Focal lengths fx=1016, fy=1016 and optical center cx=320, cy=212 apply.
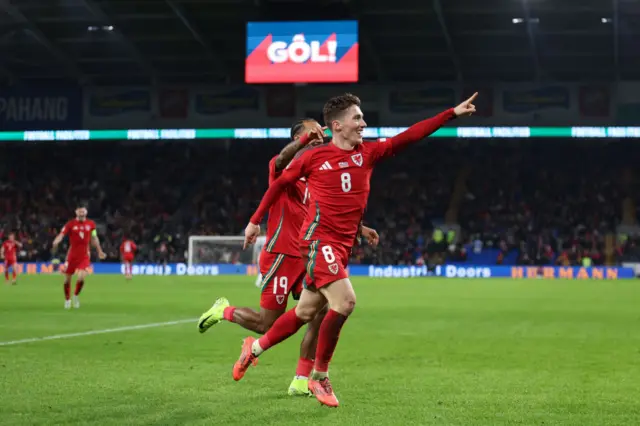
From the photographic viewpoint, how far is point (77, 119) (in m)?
46.2

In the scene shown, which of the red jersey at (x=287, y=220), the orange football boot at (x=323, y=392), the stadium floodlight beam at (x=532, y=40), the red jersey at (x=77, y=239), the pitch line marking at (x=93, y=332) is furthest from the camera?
the stadium floodlight beam at (x=532, y=40)

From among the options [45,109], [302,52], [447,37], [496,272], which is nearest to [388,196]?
[496,272]

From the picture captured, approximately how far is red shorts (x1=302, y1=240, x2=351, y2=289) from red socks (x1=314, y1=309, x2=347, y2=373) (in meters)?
0.26

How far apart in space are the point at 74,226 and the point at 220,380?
12.3 m

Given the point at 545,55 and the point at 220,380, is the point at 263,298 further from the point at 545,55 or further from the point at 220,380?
the point at 545,55

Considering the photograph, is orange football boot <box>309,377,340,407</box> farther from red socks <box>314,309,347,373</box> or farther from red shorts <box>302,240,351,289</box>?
red shorts <box>302,240,351,289</box>

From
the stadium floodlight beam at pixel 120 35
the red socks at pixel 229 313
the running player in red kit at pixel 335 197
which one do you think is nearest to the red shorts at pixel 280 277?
the red socks at pixel 229 313

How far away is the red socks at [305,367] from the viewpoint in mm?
8320

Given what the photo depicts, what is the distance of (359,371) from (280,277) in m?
1.72

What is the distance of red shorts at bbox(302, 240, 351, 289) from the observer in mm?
7578

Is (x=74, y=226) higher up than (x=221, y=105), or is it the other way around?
(x=221, y=105)

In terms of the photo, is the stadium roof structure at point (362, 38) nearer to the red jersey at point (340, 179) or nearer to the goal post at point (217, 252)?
the goal post at point (217, 252)

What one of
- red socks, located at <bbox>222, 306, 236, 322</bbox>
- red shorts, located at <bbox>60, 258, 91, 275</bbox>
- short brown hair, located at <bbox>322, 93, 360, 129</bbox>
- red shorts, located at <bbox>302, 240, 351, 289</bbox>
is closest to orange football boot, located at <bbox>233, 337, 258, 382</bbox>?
red socks, located at <bbox>222, 306, 236, 322</bbox>

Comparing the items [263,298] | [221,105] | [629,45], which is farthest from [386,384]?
[221,105]
